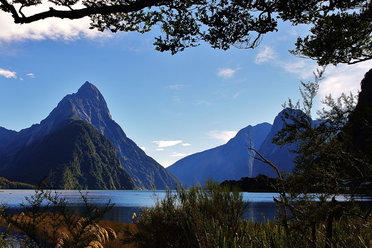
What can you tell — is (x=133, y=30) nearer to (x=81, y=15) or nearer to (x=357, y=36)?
(x=81, y=15)

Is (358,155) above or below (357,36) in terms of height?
below

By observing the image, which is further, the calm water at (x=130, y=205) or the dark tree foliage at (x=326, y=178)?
the calm water at (x=130, y=205)

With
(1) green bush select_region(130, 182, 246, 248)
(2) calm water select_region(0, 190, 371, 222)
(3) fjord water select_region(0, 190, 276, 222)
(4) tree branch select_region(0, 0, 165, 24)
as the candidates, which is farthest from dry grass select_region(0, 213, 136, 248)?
(4) tree branch select_region(0, 0, 165, 24)

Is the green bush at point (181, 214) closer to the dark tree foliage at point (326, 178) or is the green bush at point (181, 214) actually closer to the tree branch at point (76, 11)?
the dark tree foliage at point (326, 178)

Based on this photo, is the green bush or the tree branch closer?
the tree branch

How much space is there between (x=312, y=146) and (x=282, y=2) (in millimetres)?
3025

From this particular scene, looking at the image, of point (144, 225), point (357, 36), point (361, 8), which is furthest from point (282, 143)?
point (144, 225)

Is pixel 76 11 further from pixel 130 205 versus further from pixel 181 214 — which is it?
pixel 130 205

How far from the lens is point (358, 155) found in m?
4.30

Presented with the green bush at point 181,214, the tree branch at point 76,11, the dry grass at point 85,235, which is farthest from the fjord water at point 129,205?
the tree branch at point 76,11

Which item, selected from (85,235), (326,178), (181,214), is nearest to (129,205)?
(85,235)

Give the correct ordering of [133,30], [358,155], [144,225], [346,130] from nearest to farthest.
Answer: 1. [358,155]
2. [346,130]
3. [133,30]
4. [144,225]

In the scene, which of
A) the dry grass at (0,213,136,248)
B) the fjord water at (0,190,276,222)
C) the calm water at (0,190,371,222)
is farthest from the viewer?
the calm water at (0,190,371,222)

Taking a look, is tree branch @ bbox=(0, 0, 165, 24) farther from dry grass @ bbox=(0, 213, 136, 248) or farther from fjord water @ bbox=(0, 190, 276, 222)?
dry grass @ bbox=(0, 213, 136, 248)
